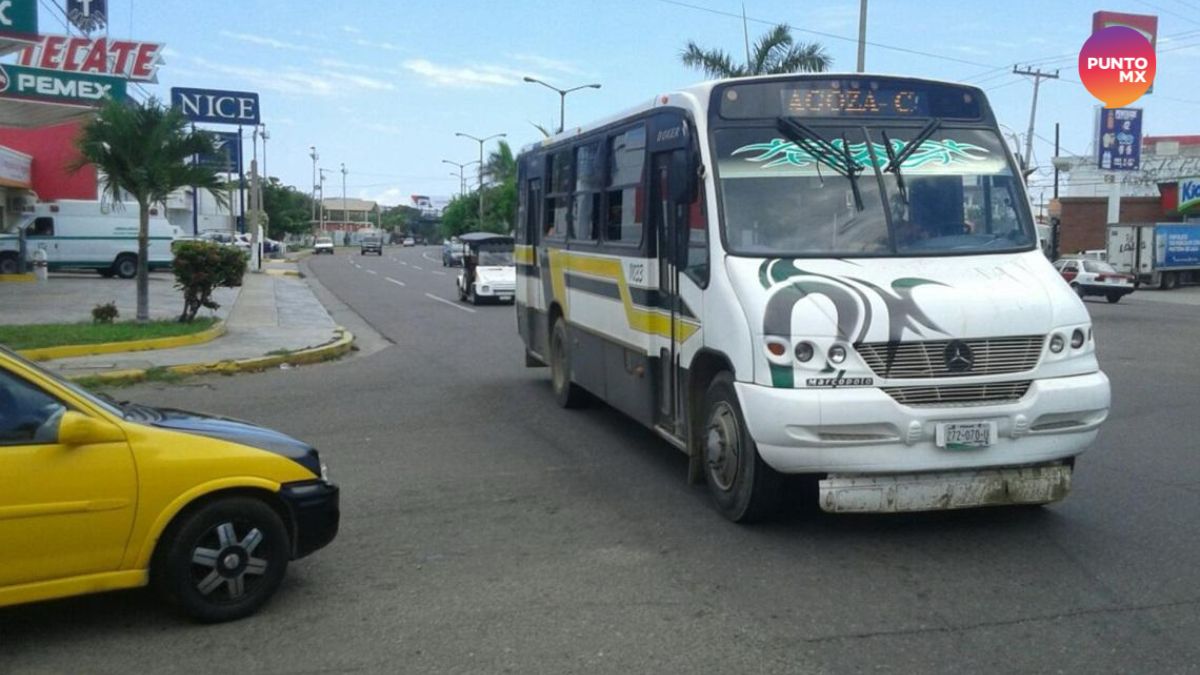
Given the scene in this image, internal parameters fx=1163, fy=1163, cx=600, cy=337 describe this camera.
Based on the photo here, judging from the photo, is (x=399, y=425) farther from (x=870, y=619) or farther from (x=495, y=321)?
(x=495, y=321)

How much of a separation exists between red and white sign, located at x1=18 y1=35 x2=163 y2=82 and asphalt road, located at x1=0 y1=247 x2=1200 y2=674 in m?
28.6

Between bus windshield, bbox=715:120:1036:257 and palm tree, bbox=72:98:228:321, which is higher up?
palm tree, bbox=72:98:228:321

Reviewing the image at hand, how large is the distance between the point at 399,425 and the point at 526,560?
4.86 m

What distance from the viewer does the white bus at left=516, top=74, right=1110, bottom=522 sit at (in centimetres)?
641

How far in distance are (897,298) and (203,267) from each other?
592 inches

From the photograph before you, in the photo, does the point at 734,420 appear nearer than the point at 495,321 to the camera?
Yes

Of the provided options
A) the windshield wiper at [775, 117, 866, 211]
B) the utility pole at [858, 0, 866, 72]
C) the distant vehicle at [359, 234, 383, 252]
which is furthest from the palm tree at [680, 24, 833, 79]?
the distant vehicle at [359, 234, 383, 252]

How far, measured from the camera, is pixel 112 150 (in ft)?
61.5

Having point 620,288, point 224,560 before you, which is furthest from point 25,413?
point 620,288

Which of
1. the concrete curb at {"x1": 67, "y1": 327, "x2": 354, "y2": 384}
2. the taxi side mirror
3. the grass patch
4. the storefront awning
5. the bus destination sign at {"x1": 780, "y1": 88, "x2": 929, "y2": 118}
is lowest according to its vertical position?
the concrete curb at {"x1": 67, "y1": 327, "x2": 354, "y2": 384}

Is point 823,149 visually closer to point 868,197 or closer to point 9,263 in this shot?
point 868,197

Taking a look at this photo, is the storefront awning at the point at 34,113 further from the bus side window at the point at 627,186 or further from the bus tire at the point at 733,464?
the bus tire at the point at 733,464

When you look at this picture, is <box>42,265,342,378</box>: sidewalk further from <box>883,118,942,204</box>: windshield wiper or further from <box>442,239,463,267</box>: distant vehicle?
<box>442,239,463,267</box>: distant vehicle

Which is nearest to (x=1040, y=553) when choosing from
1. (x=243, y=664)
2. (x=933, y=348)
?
(x=933, y=348)
